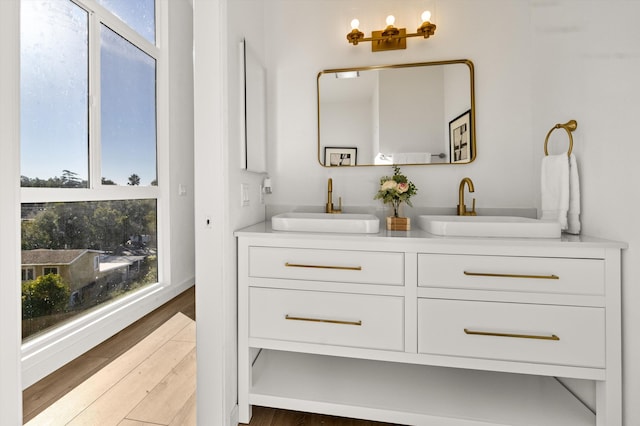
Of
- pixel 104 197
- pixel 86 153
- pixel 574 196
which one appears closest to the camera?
pixel 574 196

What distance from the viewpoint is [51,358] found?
1.87 meters

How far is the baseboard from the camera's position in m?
1.77

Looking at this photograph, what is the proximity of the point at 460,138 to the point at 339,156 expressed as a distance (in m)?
0.73

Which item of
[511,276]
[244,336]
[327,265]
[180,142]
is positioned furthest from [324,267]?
[180,142]

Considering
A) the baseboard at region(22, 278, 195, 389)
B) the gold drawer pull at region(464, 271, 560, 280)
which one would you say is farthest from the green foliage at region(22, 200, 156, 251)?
the gold drawer pull at region(464, 271, 560, 280)

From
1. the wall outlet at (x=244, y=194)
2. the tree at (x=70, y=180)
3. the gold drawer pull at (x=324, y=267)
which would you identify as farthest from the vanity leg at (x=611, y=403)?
the tree at (x=70, y=180)

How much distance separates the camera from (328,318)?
1.38 m

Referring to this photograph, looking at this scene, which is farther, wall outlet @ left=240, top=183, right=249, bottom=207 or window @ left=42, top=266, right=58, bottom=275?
window @ left=42, top=266, right=58, bottom=275

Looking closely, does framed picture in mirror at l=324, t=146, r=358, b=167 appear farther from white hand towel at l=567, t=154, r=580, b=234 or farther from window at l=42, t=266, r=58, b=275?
window at l=42, t=266, r=58, b=275

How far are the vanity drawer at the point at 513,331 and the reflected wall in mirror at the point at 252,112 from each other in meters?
1.13

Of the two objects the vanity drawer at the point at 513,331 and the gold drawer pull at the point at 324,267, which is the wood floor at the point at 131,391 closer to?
the vanity drawer at the point at 513,331

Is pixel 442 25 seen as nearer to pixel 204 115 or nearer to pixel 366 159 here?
A: pixel 366 159

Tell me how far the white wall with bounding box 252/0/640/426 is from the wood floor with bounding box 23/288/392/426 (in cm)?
121

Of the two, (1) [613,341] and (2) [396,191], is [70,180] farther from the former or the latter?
(1) [613,341]
